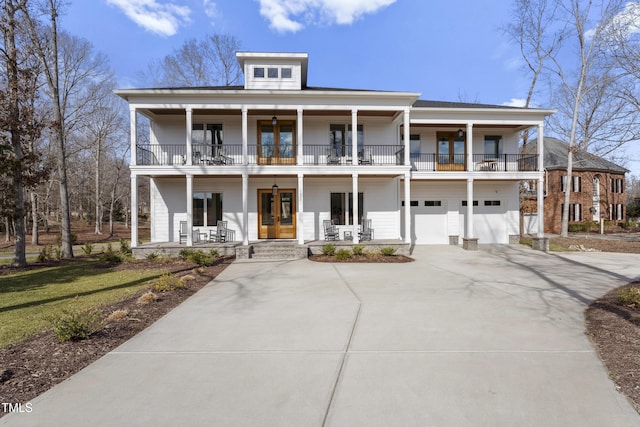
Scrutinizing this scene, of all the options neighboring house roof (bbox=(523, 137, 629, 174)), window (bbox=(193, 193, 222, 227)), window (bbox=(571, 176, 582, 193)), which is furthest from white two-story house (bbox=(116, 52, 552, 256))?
window (bbox=(571, 176, 582, 193))

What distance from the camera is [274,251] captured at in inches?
522

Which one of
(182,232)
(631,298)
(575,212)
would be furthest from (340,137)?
(575,212)

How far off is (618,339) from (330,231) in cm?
1077

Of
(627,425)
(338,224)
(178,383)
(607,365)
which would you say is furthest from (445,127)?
(178,383)

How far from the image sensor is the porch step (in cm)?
1308

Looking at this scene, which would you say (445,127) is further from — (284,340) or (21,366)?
(21,366)

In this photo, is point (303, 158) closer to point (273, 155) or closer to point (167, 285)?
point (273, 155)

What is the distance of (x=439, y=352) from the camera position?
167 inches

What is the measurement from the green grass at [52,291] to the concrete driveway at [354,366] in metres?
2.14

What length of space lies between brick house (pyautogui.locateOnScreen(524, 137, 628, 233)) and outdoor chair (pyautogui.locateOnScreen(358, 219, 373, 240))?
15181 millimetres

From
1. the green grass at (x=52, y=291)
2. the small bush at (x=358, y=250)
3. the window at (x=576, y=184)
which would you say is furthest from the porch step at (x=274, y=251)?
the window at (x=576, y=184)

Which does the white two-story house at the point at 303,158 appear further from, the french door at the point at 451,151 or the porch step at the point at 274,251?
the porch step at the point at 274,251

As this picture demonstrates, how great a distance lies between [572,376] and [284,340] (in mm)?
3566

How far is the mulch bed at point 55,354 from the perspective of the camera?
3.44 metres
